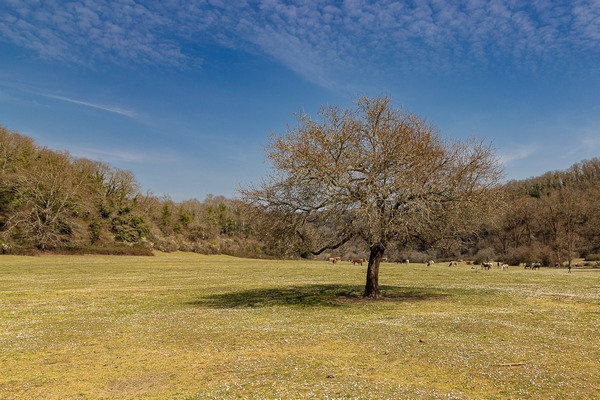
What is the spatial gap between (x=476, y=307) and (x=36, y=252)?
7949 cm

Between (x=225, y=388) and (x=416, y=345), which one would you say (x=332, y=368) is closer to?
(x=225, y=388)

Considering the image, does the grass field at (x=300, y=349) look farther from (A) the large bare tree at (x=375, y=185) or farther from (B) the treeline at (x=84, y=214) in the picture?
(B) the treeline at (x=84, y=214)

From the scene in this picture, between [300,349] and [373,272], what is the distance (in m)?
11.9

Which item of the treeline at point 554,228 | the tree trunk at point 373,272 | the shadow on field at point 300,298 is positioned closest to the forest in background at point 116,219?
the treeline at point 554,228

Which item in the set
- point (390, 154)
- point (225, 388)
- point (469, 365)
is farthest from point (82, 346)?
point (390, 154)

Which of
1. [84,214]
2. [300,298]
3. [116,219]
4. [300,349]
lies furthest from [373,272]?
[116,219]

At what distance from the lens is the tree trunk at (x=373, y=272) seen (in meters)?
21.4

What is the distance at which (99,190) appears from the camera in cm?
9875

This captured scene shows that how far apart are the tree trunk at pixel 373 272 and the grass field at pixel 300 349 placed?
5.47ft

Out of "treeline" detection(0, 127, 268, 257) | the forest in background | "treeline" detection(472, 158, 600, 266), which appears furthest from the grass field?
"treeline" detection(472, 158, 600, 266)

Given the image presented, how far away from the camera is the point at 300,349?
11.1 meters

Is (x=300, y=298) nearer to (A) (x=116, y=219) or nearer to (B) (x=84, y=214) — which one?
(B) (x=84, y=214)

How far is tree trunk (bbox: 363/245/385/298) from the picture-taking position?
841 inches

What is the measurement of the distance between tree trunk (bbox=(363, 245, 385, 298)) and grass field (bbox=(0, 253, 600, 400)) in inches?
65.6
